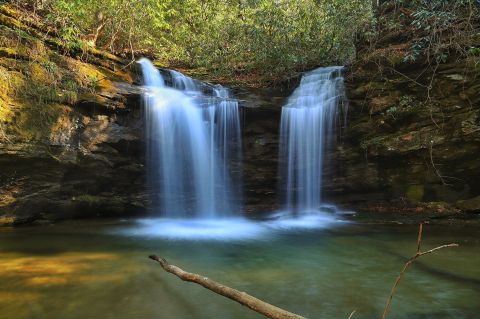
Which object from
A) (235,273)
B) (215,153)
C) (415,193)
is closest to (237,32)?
(215,153)

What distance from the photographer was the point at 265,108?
387 inches

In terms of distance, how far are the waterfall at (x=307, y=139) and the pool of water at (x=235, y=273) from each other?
2.33 metres

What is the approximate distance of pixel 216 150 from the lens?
996 centimetres

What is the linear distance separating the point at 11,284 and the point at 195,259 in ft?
8.11

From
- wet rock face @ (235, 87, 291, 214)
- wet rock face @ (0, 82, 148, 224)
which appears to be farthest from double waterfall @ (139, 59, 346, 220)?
wet rock face @ (0, 82, 148, 224)

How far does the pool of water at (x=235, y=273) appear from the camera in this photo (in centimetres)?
385

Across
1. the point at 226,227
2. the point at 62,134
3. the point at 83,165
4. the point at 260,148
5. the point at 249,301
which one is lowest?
the point at 226,227

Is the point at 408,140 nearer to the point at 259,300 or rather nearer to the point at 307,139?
the point at 307,139

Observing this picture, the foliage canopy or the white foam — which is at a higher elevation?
the foliage canopy

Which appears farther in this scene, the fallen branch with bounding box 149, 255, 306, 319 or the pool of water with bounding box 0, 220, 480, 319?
the pool of water with bounding box 0, 220, 480, 319

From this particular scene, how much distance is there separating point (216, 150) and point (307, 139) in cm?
241

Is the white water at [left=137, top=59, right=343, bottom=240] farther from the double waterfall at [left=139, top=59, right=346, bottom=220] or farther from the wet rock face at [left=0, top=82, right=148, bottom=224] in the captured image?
the wet rock face at [left=0, top=82, right=148, bottom=224]

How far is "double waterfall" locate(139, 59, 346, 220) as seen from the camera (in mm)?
9570

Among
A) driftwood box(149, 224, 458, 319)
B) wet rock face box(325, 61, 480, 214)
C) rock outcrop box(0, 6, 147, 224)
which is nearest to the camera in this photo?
driftwood box(149, 224, 458, 319)
